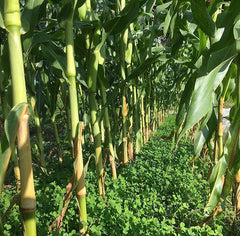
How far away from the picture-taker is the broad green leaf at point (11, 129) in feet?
1.66

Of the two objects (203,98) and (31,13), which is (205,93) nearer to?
(203,98)

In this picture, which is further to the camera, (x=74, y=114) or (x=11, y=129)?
(x=74, y=114)

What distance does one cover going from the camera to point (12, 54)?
0.56 metres

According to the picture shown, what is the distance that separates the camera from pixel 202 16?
29.6 inches

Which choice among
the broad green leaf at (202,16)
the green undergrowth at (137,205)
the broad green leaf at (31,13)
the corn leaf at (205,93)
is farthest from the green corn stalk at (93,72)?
the corn leaf at (205,93)

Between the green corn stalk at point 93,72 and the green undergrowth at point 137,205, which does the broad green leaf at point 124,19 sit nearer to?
the green corn stalk at point 93,72

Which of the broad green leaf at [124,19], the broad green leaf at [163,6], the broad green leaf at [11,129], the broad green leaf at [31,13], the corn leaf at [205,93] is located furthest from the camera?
the broad green leaf at [163,6]

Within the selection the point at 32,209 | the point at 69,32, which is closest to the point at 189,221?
the point at 32,209

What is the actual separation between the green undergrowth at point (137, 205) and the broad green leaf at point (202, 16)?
2.69 ft

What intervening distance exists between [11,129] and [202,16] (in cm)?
64

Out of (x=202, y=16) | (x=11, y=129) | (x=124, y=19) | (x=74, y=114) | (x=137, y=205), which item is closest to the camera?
(x=11, y=129)

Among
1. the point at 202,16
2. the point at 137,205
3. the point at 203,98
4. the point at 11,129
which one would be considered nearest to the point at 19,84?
the point at 11,129

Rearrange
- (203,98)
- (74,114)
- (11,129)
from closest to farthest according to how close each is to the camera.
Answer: (11,129), (203,98), (74,114)

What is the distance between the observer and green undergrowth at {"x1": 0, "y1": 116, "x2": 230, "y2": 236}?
1.16 metres
